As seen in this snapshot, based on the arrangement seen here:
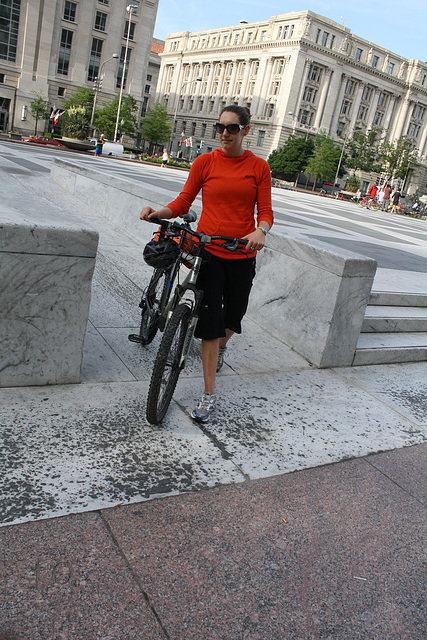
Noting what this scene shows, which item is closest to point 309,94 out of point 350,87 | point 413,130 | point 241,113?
point 350,87

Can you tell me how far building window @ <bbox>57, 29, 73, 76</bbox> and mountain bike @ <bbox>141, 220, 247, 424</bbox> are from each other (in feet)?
233

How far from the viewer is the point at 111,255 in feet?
23.6

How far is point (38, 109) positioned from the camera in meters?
59.1

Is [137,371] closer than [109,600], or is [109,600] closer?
[109,600]

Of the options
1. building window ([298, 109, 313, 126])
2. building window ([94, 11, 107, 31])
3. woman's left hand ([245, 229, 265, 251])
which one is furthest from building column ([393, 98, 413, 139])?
woman's left hand ([245, 229, 265, 251])

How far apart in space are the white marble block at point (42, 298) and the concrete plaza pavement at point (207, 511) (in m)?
0.17

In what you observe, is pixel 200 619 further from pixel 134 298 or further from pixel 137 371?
pixel 134 298

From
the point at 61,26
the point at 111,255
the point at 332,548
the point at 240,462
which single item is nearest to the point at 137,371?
the point at 240,462

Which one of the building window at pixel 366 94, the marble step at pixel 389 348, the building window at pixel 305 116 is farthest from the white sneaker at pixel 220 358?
the building window at pixel 366 94

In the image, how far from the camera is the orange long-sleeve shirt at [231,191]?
10.7ft

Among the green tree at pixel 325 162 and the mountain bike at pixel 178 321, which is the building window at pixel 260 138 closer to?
the green tree at pixel 325 162

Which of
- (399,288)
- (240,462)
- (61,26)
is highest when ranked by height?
(61,26)

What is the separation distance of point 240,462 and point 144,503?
727 mm

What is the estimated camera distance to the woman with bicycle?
3.28 m
